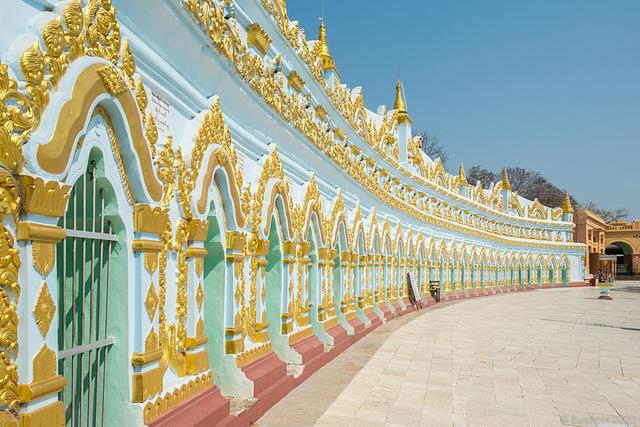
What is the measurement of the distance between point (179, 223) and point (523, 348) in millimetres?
8312

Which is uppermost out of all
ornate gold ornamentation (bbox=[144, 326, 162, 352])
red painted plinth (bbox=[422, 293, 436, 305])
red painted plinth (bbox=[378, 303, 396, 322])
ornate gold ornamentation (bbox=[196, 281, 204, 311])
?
ornate gold ornamentation (bbox=[196, 281, 204, 311])

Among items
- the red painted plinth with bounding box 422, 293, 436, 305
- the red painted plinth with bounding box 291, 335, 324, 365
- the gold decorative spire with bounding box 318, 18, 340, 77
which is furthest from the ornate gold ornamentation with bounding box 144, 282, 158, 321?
the red painted plinth with bounding box 422, 293, 436, 305

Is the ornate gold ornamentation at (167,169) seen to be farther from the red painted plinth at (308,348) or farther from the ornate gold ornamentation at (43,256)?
the red painted plinth at (308,348)

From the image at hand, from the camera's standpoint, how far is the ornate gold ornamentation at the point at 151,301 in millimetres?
3707

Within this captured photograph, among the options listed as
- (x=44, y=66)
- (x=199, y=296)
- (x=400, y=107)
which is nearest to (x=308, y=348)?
(x=199, y=296)

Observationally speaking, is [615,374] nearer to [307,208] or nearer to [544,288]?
[307,208]

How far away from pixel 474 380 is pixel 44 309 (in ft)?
20.7

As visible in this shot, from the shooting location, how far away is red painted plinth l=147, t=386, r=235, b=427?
149 inches

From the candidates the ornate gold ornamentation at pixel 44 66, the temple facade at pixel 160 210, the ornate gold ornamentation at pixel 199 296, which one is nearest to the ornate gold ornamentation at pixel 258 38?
the temple facade at pixel 160 210

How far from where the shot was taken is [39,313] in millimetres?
2529

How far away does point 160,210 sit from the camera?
3.82m

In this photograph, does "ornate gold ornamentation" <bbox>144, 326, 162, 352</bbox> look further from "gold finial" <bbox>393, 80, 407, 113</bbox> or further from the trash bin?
the trash bin

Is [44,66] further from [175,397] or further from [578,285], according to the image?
[578,285]

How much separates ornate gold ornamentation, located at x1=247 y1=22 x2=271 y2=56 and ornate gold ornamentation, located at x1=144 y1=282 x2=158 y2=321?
344 cm
